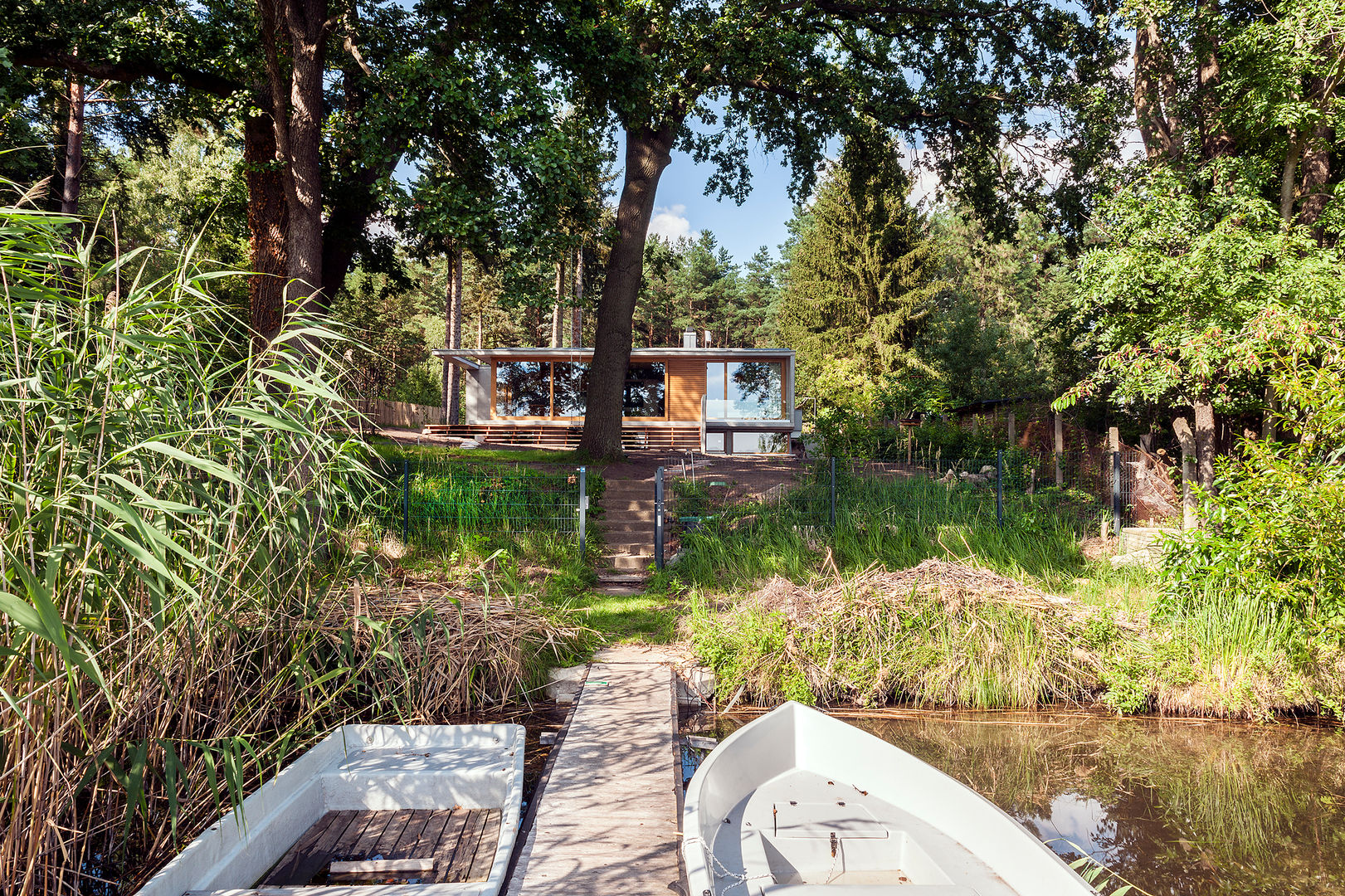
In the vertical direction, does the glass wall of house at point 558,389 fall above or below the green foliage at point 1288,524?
above

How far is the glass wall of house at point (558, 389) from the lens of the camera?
2172 centimetres

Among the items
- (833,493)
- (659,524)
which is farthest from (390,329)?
(833,493)

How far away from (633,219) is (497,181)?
4.53m

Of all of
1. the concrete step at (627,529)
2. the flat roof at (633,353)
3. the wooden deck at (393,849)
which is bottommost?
the wooden deck at (393,849)

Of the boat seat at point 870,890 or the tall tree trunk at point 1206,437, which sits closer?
the boat seat at point 870,890

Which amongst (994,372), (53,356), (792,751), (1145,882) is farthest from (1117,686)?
(994,372)

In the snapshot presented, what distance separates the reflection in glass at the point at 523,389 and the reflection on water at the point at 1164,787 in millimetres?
17285

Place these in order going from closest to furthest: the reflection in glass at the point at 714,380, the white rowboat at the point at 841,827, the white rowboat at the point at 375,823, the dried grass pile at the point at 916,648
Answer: the white rowboat at the point at 375,823 → the white rowboat at the point at 841,827 → the dried grass pile at the point at 916,648 → the reflection in glass at the point at 714,380

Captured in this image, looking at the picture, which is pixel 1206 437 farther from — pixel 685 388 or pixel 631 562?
pixel 685 388

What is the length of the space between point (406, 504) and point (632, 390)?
12.8 metres

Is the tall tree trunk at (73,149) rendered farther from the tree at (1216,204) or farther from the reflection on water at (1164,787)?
the tree at (1216,204)

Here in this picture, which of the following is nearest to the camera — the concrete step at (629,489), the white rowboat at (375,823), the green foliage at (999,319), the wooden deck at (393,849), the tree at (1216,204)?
the white rowboat at (375,823)

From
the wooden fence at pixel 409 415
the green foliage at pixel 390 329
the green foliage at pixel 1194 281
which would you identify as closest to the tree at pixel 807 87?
the green foliage at pixel 1194 281

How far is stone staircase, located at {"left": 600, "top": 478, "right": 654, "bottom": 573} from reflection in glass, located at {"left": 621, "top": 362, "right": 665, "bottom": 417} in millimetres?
9280
